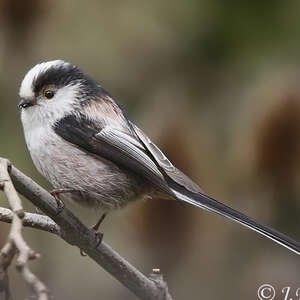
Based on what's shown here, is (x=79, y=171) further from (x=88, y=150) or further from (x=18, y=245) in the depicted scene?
(x=18, y=245)

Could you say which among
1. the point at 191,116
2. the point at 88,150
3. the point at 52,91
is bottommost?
the point at 191,116

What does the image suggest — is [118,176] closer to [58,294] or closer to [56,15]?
[58,294]

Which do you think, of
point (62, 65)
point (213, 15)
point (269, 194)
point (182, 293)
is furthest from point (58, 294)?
point (213, 15)

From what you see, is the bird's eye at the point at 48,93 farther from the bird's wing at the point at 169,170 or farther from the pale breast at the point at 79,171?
the bird's wing at the point at 169,170

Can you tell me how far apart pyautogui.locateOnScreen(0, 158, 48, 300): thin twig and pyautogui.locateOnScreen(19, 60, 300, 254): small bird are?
0.76 m

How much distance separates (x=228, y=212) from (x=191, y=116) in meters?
2.07

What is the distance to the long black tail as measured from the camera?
233cm

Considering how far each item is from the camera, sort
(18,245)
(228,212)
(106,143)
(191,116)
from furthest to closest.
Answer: (191,116), (106,143), (228,212), (18,245)

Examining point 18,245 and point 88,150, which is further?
point 88,150

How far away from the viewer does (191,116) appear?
4453 millimetres

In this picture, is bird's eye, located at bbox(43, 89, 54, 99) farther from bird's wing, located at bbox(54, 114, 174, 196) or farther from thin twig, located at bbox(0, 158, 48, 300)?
thin twig, located at bbox(0, 158, 48, 300)

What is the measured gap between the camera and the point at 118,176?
2.55 meters

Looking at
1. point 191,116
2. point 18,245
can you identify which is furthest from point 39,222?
point 191,116

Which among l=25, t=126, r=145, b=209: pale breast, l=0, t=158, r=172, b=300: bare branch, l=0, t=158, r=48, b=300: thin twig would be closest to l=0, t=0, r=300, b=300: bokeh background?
l=25, t=126, r=145, b=209: pale breast
